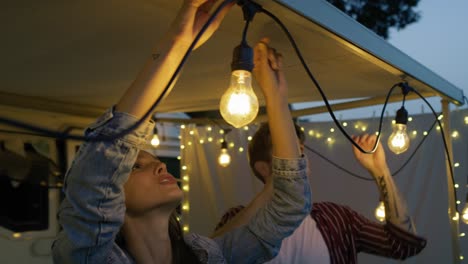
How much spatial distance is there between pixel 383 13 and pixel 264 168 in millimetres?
8693

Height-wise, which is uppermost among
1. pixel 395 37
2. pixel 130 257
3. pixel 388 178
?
pixel 395 37

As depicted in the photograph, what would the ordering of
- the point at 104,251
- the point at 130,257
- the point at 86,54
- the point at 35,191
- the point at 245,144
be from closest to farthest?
the point at 104,251
the point at 130,257
the point at 86,54
the point at 35,191
the point at 245,144

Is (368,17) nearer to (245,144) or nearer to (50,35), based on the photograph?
(245,144)

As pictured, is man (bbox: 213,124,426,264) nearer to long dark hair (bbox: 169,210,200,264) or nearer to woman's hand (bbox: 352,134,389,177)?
woman's hand (bbox: 352,134,389,177)

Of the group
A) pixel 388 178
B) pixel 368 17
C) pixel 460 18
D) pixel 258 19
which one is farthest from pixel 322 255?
pixel 460 18

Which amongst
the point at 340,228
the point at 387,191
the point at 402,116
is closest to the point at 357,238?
the point at 340,228

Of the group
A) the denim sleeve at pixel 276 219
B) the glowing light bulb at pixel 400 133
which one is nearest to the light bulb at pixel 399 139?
the glowing light bulb at pixel 400 133

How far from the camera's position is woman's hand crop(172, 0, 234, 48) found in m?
1.15

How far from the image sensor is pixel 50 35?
1.75m

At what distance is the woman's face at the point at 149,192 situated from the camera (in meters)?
1.53

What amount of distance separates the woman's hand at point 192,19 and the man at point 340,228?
1119 mm

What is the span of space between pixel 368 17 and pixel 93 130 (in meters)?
9.80

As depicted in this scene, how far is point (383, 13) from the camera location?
10.2 m

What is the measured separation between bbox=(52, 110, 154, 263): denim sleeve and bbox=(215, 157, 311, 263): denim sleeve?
2.07ft
